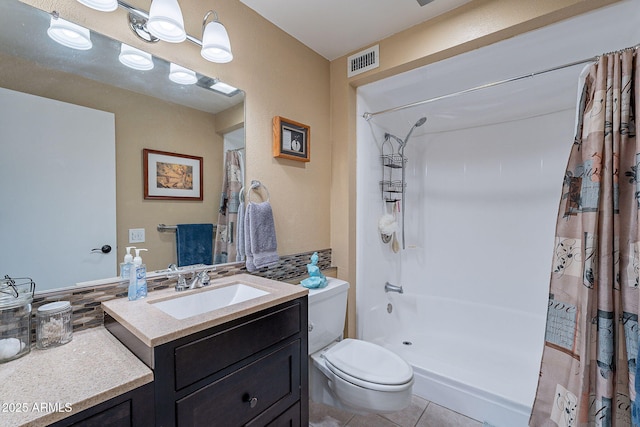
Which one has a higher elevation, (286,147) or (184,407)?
(286,147)

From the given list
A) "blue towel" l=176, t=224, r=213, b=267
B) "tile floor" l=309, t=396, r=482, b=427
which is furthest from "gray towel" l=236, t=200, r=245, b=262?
"tile floor" l=309, t=396, r=482, b=427

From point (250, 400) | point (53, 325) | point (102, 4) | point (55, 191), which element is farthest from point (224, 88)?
point (250, 400)

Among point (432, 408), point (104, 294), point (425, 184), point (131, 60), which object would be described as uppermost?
point (131, 60)

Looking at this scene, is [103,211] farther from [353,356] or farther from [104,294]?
[353,356]

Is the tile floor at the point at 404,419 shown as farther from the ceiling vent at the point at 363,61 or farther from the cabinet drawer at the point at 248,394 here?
the ceiling vent at the point at 363,61

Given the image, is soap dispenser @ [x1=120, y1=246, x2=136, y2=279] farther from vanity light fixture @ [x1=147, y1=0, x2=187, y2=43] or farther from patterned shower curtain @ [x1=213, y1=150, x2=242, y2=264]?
vanity light fixture @ [x1=147, y1=0, x2=187, y2=43]

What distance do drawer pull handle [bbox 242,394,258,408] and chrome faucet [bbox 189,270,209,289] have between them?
54cm

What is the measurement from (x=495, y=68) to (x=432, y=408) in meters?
2.20

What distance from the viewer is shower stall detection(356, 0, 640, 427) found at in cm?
173

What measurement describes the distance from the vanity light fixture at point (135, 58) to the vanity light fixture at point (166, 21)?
0.13 m

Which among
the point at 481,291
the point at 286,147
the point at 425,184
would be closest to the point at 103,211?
the point at 286,147

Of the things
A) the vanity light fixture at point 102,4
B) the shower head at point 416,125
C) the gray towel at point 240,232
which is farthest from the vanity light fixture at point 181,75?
the shower head at point 416,125

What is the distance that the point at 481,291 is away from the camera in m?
2.45

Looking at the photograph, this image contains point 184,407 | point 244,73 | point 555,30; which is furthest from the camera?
point 244,73
